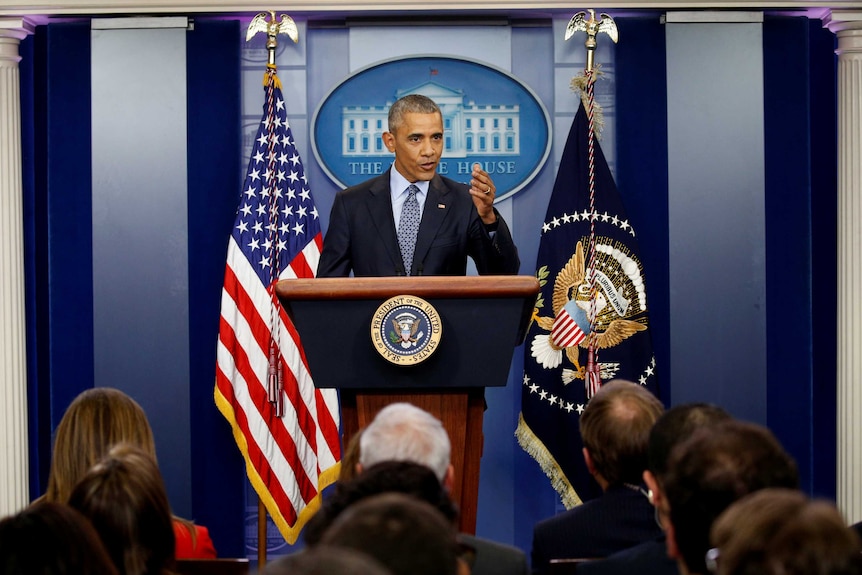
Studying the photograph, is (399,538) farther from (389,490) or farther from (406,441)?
(406,441)

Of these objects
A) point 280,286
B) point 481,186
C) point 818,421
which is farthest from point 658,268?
A: point 280,286

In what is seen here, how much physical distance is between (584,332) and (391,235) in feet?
5.20

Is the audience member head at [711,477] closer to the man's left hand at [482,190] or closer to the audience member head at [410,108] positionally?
the man's left hand at [482,190]

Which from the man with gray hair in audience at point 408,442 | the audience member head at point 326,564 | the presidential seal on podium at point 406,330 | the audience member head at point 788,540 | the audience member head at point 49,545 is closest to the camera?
the audience member head at point 326,564

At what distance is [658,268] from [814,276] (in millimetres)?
800

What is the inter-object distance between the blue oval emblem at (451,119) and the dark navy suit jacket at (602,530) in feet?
10.2

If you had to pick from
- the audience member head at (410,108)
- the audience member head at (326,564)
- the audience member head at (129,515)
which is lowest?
the audience member head at (129,515)

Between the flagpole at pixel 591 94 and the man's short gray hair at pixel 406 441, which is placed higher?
the flagpole at pixel 591 94

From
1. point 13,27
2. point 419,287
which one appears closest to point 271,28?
point 13,27

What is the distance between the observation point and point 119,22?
18.8 ft

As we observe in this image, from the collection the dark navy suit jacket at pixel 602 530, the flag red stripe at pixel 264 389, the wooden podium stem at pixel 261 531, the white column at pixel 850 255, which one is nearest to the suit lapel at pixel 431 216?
the dark navy suit jacket at pixel 602 530

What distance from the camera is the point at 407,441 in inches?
99.1

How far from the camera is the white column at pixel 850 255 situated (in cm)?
571

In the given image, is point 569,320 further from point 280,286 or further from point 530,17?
point 280,286
